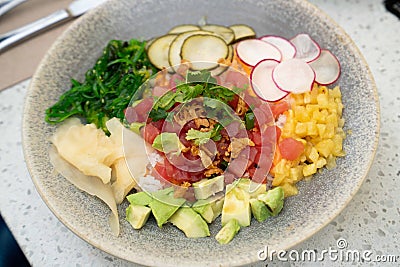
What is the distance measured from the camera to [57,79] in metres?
2.07

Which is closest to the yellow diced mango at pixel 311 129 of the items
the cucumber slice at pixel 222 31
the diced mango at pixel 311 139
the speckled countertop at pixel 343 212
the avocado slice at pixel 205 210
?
the diced mango at pixel 311 139

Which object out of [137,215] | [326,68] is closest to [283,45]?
[326,68]

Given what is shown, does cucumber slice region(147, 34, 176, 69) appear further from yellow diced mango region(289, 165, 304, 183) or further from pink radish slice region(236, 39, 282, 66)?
yellow diced mango region(289, 165, 304, 183)

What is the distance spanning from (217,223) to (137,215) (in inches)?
11.6

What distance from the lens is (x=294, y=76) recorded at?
1.89 metres

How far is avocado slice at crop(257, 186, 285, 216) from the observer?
1.61 m

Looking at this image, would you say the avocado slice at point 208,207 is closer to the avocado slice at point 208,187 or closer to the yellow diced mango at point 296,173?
the avocado slice at point 208,187

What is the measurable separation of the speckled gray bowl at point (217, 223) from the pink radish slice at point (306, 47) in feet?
0.18

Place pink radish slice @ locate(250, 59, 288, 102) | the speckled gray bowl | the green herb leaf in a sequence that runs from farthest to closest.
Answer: the green herb leaf
pink radish slice @ locate(250, 59, 288, 102)
the speckled gray bowl

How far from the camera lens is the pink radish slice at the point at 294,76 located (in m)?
1.85

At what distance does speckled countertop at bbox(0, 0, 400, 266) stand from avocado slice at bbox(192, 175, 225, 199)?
368mm

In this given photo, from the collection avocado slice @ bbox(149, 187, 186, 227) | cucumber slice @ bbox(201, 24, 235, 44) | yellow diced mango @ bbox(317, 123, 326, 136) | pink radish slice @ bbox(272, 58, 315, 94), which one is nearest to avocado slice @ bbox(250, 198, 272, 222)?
avocado slice @ bbox(149, 187, 186, 227)

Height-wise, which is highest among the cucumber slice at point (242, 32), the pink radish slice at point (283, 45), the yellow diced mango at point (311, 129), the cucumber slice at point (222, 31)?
the cucumber slice at point (222, 31)

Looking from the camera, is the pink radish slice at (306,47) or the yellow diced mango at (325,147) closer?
the yellow diced mango at (325,147)
